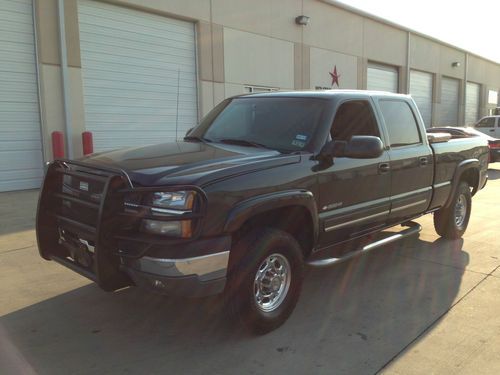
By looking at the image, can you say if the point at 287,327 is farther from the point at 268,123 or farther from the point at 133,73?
the point at 133,73

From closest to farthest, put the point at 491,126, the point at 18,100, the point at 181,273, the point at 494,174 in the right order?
the point at 181,273 < the point at 18,100 < the point at 494,174 < the point at 491,126

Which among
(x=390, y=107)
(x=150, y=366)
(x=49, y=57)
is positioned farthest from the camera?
(x=49, y=57)

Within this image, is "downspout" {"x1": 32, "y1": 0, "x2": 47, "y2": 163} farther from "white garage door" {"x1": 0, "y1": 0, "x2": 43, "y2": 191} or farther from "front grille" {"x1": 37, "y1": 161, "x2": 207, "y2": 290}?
"front grille" {"x1": 37, "y1": 161, "x2": 207, "y2": 290}

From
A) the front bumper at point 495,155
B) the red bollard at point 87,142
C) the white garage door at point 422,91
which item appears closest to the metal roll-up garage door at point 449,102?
the white garage door at point 422,91

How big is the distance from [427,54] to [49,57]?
2121 cm

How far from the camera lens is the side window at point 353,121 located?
441cm

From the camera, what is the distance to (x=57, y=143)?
10.4 metres

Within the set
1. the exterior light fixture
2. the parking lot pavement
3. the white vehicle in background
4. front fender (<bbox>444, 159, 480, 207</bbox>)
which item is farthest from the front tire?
the white vehicle in background

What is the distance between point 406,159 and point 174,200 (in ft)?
9.59

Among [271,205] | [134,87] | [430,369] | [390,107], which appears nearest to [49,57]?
[134,87]

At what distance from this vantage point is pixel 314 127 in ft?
13.5

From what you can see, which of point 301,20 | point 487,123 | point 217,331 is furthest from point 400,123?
point 487,123

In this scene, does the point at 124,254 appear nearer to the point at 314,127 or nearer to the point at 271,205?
the point at 271,205

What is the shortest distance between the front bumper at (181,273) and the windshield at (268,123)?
1314mm
